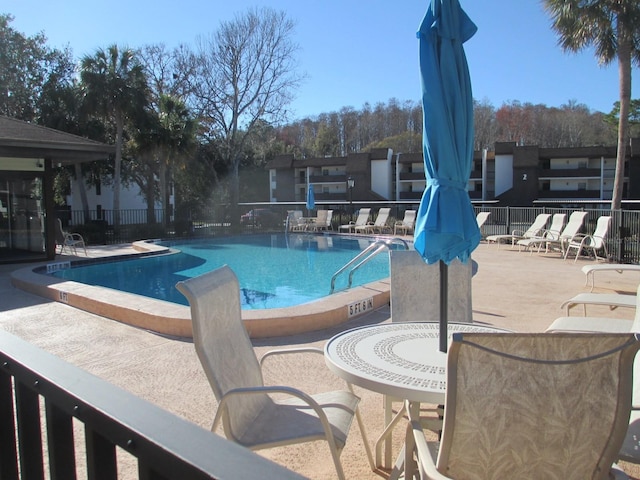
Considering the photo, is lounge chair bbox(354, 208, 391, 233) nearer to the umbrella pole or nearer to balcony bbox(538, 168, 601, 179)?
the umbrella pole

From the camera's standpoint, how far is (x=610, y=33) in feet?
47.6

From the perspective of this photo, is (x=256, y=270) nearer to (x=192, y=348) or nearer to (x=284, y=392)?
(x=192, y=348)

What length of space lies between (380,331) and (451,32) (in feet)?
→ 5.45

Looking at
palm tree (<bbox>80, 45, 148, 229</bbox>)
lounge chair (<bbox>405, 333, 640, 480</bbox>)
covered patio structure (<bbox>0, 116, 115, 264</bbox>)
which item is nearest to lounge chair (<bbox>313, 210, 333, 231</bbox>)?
palm tree (<bbox>80, 45, 148, 229</bbox>)

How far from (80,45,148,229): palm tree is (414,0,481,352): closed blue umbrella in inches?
699

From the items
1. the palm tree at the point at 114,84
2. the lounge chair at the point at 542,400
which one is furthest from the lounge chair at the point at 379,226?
the lounge chair at the point at 542,400

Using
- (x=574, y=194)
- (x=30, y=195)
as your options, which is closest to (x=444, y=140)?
(x=30, y=195)

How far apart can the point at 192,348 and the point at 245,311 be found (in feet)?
2.50

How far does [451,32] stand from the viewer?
2371 millimetres

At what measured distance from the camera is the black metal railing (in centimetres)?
69

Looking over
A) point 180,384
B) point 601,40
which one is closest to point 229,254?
point 180,384

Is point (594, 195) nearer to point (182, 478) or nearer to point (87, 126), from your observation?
point (87, 126)

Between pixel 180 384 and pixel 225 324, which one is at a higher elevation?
pixel 225 324

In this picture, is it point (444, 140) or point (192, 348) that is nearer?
point (444, 140)
